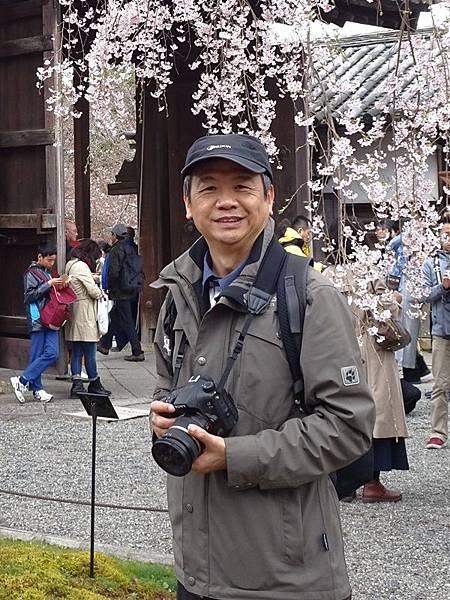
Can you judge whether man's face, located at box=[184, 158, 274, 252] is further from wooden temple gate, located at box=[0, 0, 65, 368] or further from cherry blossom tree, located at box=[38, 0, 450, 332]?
wooden temple gate, located at box=[0, 0, 65, 368]

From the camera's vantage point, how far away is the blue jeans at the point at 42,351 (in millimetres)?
9570

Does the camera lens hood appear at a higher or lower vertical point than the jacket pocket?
higher

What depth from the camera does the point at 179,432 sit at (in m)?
2.21

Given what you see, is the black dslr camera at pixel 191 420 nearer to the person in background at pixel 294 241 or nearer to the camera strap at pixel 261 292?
the camera strap at pixel 261 292

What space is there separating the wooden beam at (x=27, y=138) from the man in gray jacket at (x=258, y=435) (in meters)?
7.47

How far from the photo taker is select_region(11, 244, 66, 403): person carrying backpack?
31.2ft

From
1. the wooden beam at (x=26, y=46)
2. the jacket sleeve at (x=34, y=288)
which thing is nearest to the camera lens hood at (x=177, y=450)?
the jacket sleeve at (x=34, y=288)

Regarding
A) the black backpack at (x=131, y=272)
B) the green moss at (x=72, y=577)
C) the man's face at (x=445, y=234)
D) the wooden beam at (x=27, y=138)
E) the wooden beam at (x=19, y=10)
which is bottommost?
the green moss at (x=72, y=577)

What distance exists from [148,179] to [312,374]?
39.5ft

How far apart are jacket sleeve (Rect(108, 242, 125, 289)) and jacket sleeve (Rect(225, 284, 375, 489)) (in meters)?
10.9

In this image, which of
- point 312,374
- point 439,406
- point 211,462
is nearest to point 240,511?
point 211,462

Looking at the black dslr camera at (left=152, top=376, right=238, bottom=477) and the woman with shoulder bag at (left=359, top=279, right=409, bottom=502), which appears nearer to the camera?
the black dslr camera at (left=152, top=376, right=238, bottom=477)

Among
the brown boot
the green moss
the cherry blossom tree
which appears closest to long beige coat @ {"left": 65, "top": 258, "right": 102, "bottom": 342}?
the cherry blossom tree

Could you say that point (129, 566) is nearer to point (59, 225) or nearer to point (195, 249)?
point (195, 249)
